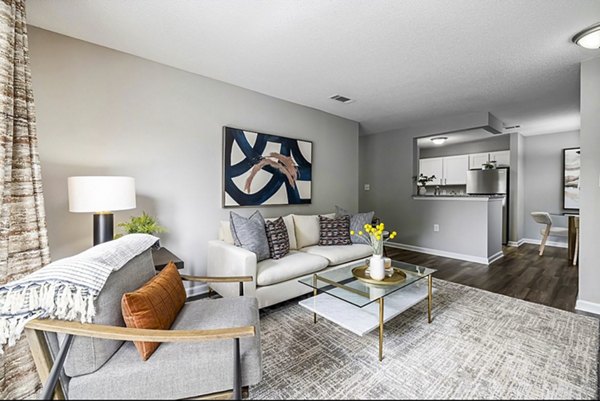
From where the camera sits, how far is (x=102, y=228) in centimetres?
196

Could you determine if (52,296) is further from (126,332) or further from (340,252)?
(340,252)

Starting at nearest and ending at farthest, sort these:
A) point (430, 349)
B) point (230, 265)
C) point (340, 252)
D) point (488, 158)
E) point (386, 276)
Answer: point (430, 349) → point (386, 276) → point (230, 265) → point (340, 252) → point (488, 158)

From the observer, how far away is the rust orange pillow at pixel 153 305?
Answer: 1.09 m

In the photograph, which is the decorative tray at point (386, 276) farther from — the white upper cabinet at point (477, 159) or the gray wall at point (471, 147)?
the gray wall at point (471, 147)

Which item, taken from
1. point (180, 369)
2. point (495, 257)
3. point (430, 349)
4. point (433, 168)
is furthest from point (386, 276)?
point (433, 168)

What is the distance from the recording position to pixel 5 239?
147cm

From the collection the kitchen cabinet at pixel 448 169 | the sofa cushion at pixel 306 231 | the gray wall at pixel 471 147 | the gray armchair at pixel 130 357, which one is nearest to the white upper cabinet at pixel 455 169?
the kitchen cabinet at pixel 448 169

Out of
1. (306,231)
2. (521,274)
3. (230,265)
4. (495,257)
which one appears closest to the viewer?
(230,265)

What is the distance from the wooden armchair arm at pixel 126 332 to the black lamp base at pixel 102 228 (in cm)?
109

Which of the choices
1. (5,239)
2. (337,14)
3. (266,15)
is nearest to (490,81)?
(337,14)

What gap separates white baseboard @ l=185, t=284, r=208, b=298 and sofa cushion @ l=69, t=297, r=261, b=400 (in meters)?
1.40

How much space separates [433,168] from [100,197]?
6.66 m

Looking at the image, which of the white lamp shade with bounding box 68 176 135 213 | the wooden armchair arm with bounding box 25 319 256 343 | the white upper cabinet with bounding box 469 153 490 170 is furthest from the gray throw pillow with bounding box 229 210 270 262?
the white upper cabinet with bounding box 469 153 490 170

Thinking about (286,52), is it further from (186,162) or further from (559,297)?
(559,297)
